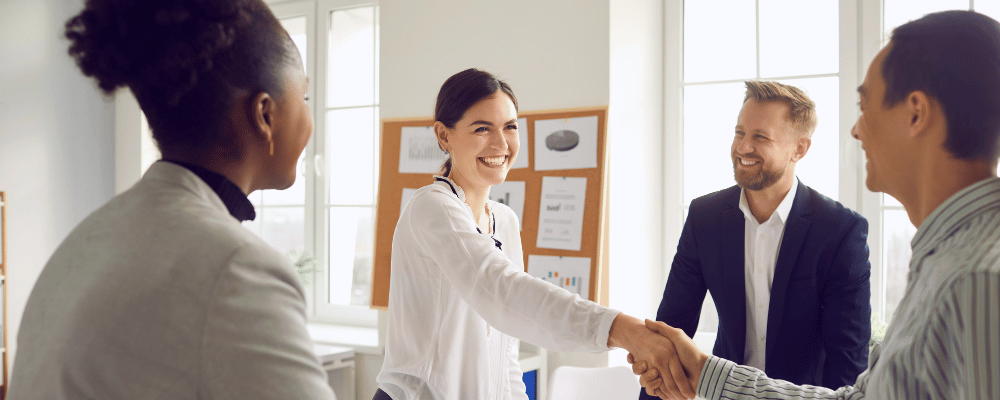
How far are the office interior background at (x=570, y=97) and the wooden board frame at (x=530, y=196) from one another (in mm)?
52

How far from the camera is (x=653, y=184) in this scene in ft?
11.3

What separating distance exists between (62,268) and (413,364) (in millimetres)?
941

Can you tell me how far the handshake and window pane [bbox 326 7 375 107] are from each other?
9.61 feet

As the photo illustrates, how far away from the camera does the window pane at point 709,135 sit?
3.36 meters

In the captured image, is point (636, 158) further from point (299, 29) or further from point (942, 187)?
point (299, 29)

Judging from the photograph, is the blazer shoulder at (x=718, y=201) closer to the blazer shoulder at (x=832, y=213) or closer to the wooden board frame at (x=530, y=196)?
the blazer shoulder at (x=832, y=213)

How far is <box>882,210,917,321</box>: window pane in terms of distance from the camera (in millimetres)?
2992

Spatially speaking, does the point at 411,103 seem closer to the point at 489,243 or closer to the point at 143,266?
the point at 489,243

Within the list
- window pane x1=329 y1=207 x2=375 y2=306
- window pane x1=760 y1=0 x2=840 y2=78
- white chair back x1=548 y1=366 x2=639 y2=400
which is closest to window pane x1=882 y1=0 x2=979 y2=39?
window pane x1=760 y1=0 x2=840 y2=78

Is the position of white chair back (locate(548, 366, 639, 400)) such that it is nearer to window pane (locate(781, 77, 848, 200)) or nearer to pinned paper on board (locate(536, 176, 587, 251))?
pinned paper on board (locate(536, 176, 587, 251))

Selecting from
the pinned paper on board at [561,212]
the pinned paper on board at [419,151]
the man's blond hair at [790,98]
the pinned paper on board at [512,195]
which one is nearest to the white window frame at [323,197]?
the pinned paper on board at [419,151]

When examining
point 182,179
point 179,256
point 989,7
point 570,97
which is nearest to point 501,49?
point 570,97

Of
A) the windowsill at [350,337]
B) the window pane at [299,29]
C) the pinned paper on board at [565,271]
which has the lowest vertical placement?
the windowsill at [350,337]

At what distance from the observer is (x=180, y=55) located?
702 millimetres
